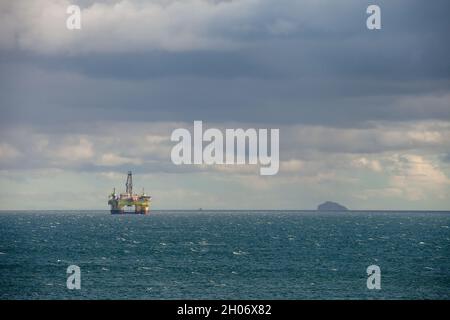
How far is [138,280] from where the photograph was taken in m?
93.5

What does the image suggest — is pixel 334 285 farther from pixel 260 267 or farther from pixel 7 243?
pixel 7 243

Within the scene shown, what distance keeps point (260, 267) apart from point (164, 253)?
89.4 feet
